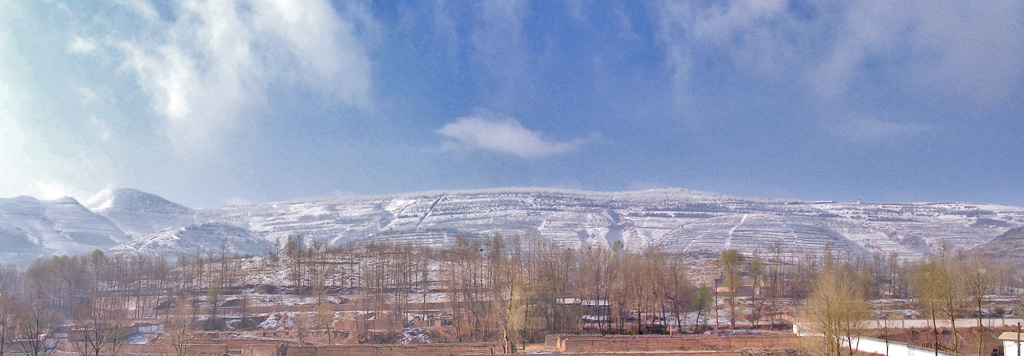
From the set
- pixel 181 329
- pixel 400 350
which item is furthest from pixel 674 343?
pixel 181 329

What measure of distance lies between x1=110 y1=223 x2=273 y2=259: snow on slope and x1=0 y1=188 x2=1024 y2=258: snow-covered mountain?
0.38 m

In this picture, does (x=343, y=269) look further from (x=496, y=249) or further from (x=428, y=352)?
(x=428, y=352)

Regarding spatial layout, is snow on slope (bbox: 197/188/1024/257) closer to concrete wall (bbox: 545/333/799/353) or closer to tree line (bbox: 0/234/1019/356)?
tree line (bbox: 0/234/1019/356)

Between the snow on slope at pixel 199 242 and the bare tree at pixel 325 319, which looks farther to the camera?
the snow on slope at pixel 199 242

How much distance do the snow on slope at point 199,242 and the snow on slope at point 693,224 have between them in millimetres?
19105

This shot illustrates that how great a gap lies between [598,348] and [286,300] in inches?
1521

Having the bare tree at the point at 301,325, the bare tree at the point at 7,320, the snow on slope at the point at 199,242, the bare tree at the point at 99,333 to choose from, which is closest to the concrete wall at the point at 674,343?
the bare tree at the point at 301,325

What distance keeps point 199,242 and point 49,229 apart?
130 feet

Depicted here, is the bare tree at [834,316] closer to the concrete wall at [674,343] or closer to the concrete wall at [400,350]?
the concrete wall at [674,343]

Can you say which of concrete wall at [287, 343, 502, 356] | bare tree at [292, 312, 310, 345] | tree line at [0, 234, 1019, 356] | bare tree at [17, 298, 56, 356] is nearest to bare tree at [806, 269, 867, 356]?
tree line at [0, 234, 1019, 356]

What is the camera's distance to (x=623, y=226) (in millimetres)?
170875

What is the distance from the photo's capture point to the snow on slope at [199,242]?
139m

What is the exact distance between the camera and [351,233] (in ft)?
597

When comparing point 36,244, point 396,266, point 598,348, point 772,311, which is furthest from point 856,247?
point 36,244
